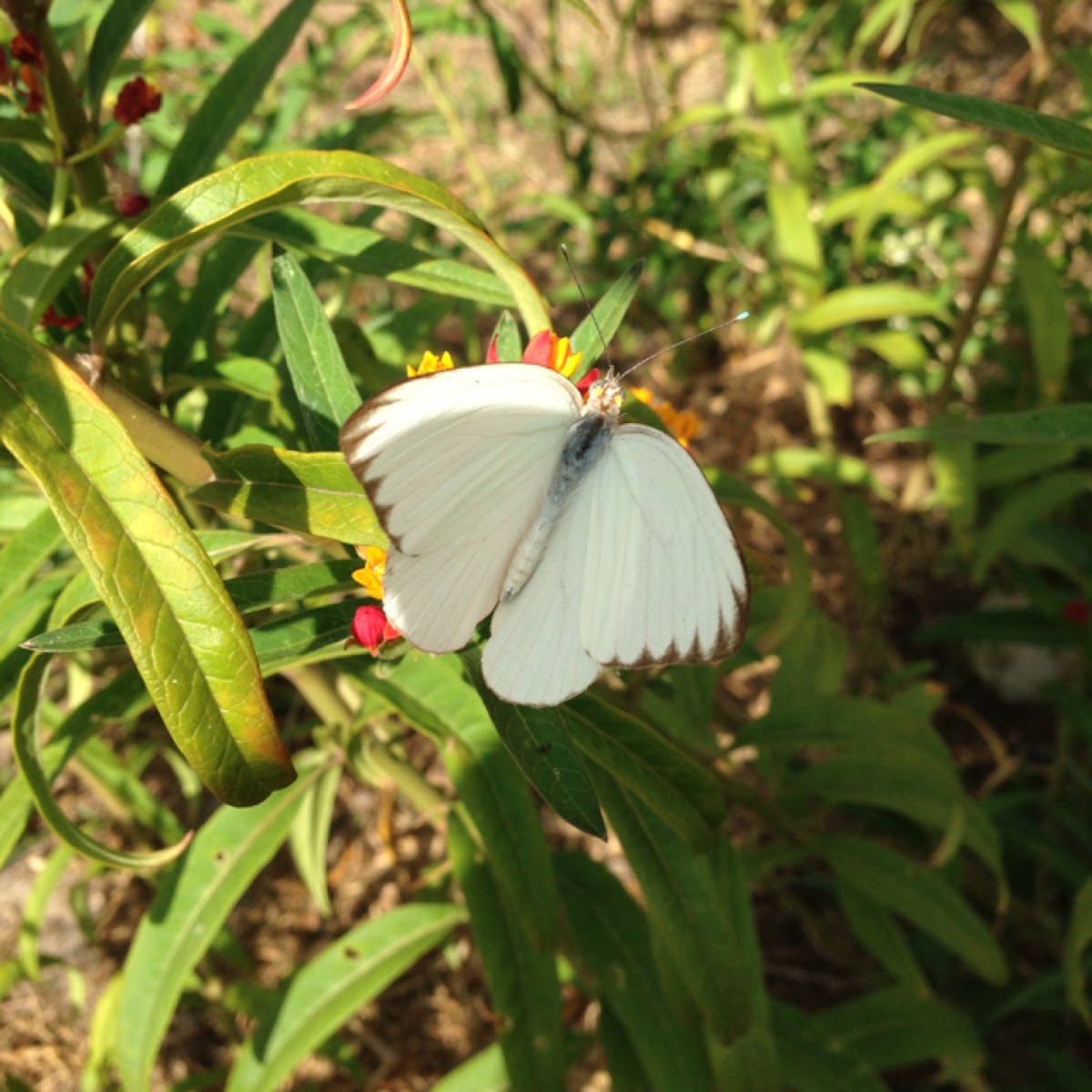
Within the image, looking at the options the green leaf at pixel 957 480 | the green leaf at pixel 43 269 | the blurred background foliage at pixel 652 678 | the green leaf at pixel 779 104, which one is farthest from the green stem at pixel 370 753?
the green leaf at pixel 779 104

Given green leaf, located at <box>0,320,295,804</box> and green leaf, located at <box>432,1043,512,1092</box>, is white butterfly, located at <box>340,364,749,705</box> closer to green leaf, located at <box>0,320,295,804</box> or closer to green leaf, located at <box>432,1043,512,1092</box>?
green leaf, located at <box>0,320,295,804</box>

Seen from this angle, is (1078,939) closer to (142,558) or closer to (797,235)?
(142,558)

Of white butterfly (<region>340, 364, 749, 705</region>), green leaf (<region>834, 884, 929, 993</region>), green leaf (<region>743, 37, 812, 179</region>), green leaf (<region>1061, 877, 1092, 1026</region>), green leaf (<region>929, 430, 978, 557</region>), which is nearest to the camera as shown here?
white butterfly (<region>340, 364, 749, 705</region>)

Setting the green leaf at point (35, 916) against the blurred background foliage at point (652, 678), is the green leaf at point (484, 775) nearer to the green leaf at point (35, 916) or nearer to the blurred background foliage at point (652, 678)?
the blurred background foliage at point (652, 678)

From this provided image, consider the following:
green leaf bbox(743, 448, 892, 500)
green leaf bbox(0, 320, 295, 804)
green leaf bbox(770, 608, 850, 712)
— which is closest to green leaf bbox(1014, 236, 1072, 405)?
green leaf bbox(743, 448, 892, 500)

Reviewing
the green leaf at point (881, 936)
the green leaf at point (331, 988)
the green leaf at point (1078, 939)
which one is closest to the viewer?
the green leaf at point (1078, 939)

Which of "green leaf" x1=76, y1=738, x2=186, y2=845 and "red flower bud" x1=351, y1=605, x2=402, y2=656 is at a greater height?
"red flower bud" x1=351, y1=605, x2=402, y2=656

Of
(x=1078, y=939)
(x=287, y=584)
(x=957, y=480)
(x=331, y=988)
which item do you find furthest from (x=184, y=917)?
(x=957, y=480)

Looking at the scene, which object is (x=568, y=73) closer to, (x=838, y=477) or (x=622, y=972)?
(x=838, y=477)
